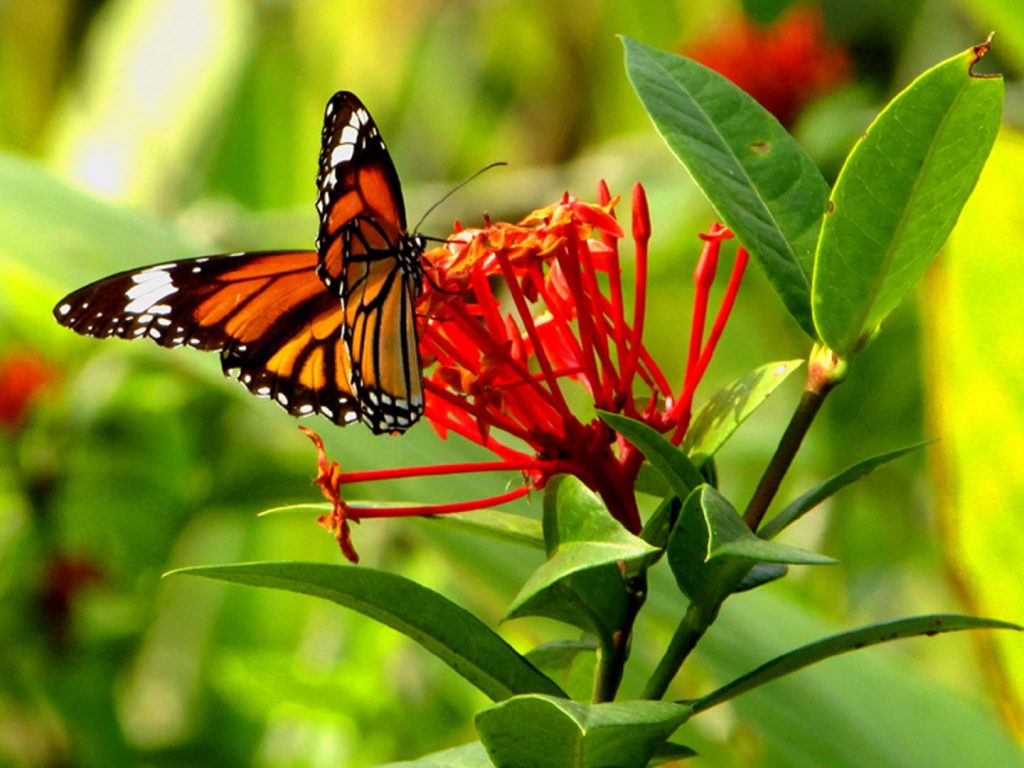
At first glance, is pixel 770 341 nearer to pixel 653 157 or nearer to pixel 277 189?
pixel 653 157

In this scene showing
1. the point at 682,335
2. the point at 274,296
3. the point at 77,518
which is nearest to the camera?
the point at 274,296

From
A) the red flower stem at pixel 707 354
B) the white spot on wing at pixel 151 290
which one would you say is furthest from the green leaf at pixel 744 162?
the white spot on wing at pixel 151 290

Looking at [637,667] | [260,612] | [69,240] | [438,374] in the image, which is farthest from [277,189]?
[438,374]

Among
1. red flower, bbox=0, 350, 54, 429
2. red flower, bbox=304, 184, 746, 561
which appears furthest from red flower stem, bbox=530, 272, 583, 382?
red flower, bbox=0, 350, 54, 429

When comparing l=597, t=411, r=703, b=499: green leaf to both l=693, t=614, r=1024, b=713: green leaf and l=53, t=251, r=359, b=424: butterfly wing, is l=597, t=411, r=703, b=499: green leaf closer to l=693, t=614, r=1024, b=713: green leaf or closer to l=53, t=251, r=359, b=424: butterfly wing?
l=693, t=614, r=1024, b=713: green leaf

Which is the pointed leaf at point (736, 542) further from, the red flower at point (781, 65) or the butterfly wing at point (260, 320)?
the red flower at point (781, 65)

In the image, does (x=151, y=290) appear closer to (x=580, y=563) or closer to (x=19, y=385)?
(x=580, y=563)
